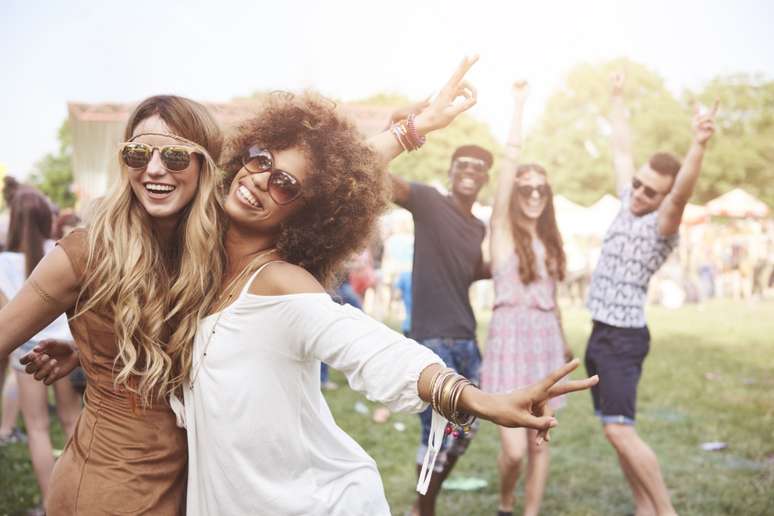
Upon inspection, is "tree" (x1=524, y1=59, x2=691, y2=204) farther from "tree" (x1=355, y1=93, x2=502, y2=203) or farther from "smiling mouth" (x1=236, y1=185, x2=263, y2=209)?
"smiling mouth" (x1=236, y1=185, x2=263, y2=209)

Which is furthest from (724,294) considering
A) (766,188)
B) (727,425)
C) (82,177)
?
(766,188)

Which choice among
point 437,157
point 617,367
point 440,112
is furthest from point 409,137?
point 437,157

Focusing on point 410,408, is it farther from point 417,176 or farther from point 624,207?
point 417,176

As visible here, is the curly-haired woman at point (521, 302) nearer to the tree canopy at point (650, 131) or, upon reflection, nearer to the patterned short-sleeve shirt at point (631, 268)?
the patterned short-sleeve shirt at point (631, 268)

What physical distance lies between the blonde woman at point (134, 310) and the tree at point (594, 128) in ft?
153

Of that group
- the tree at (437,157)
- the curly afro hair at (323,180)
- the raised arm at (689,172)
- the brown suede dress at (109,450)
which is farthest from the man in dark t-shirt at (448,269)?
the tree at (437,157)

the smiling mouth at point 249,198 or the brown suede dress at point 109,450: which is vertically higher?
the smiling mouth at point 249,198

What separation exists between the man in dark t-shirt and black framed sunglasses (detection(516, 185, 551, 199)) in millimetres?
251

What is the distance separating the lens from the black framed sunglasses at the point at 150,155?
223cm

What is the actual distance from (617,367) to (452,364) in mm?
1000

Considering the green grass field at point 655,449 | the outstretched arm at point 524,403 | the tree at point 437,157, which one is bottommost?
the green grass field at point 655,449

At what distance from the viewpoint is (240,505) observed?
6.50 feet

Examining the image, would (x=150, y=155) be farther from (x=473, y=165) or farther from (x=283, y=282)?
(x=473, y=165)

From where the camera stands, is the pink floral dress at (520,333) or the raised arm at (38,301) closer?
the raised arm at (38,301)
